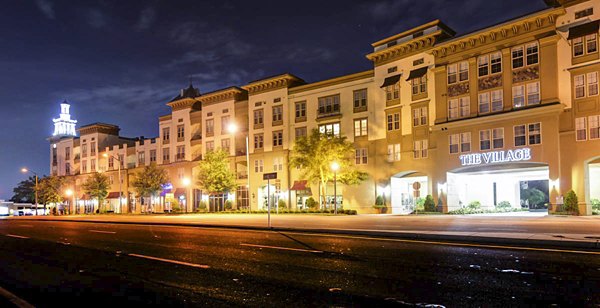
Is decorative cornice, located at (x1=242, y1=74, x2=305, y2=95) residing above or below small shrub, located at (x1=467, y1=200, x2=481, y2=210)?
above

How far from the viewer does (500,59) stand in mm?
39656

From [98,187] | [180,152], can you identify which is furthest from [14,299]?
[98,187]

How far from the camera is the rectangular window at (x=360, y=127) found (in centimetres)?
4949

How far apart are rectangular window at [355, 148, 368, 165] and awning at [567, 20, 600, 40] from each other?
21002mm

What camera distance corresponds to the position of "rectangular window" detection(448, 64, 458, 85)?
139ft

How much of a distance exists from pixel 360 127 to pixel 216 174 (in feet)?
56.8

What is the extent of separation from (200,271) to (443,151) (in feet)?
115

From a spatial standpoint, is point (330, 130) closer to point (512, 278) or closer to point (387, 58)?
point (387, 58)

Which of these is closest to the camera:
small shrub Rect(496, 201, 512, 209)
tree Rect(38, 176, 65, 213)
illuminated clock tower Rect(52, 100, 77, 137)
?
small shrub Rect(496, 201, 512, 209)

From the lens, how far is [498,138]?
39125mm

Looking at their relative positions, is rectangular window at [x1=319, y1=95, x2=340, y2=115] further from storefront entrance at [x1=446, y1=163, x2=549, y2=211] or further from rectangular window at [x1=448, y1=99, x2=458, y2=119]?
storefront entrance at [x1=446, y1=163, x2=549, y2=211]

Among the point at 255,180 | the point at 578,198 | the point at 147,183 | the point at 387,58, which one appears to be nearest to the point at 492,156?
the point at 578,198

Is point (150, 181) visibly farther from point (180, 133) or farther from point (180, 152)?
point (180, 133)

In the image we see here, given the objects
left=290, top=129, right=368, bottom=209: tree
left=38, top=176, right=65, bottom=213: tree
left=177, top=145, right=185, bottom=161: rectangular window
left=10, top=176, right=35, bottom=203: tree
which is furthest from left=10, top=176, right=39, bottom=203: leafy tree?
left=290, top=129, right=368, bottom=209: tree
